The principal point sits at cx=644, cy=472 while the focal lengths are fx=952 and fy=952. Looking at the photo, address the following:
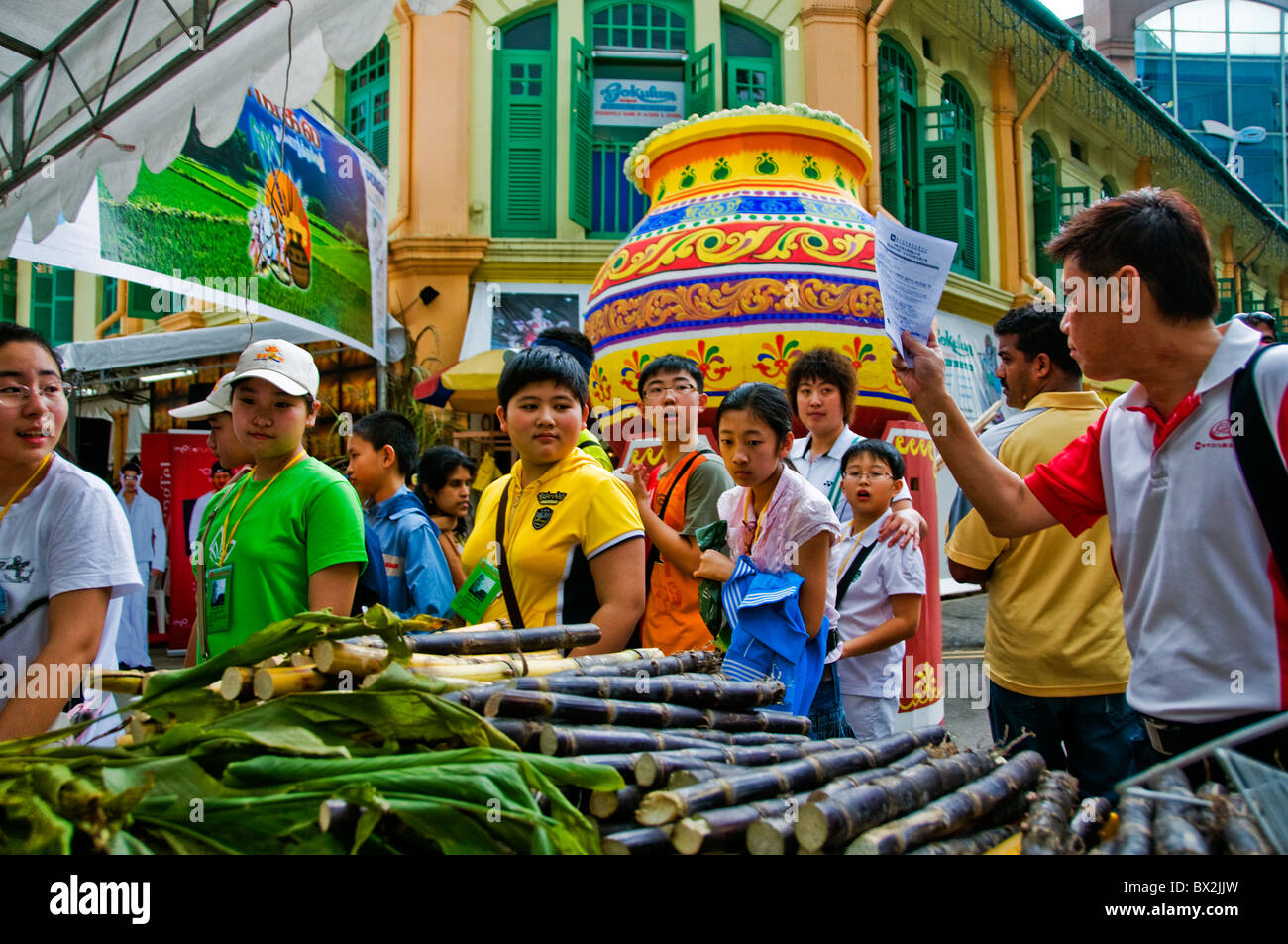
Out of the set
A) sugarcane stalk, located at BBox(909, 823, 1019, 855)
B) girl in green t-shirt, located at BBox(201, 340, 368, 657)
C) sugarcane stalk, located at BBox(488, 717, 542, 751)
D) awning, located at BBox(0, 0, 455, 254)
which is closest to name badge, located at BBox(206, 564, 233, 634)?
girl in green t-shirt, located at BBox(201, 340, 368, 657)

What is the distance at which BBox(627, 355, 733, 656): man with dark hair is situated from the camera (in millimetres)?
3119

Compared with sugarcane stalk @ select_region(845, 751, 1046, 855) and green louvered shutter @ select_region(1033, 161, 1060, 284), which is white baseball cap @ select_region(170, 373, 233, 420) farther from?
green louvered shutter @ select_region(1033, 161, 1060, 284)

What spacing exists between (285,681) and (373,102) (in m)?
12.2

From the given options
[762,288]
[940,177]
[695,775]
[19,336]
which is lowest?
[695,775]

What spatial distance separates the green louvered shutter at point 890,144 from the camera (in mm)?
12344

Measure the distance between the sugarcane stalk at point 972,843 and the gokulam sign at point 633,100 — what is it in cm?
1152

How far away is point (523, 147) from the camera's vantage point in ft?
38.2

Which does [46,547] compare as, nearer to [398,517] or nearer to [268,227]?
[398,517]

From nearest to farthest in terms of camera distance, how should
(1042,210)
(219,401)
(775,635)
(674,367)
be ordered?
(775,635)
(219,401)
(674,367)
(1042,210)

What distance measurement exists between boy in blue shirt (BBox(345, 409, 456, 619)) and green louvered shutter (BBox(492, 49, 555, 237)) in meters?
8.35

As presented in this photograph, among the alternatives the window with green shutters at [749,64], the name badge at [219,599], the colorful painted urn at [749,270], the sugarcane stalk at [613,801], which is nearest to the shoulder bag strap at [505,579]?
the name badge at [219,599]

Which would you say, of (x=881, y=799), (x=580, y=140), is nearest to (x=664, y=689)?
(x=881, y=799)

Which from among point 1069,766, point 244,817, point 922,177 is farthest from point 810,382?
point 922,177
